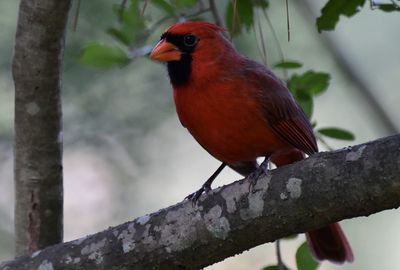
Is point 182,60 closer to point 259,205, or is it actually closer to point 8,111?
point 259,205

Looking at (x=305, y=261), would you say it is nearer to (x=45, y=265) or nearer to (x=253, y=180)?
(x=253, y=180)

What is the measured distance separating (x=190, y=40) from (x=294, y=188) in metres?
1.09

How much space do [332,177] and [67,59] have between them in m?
2.28

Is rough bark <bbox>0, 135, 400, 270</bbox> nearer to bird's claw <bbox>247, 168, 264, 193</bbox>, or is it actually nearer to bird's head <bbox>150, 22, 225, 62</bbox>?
bird's claw <bbox>247, 168, 264, 193</bbox>

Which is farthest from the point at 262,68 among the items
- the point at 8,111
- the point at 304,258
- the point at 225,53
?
the point at 8,111

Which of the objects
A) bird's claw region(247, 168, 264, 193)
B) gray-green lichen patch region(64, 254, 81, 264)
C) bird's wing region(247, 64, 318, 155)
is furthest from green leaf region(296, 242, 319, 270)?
gray-green lichen patch region(64, 254, 81, 264)

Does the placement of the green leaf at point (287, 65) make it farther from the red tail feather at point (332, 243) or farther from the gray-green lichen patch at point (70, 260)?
the gray-green lichen patch at point (70, 260)

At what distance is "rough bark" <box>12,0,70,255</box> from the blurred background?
3.69ft

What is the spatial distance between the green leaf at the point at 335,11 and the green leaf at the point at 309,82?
1.65 ft

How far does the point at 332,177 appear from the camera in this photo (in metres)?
2.19

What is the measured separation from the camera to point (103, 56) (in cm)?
318

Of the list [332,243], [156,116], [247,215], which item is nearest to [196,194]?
[247,215]

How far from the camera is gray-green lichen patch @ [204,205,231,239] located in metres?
2.36

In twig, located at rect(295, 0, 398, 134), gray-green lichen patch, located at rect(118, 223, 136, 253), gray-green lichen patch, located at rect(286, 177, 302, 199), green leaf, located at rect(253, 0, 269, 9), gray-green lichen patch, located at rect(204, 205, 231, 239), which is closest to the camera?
gray-green lichen patch, located at rect(286, 177, 302, 199)
